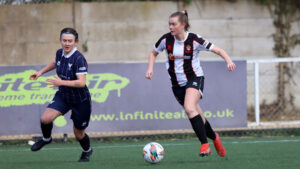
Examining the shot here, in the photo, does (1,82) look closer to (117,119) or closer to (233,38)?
(117,119)

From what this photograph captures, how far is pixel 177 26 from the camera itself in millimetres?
6875

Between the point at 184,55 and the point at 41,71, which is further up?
the point at 184,55

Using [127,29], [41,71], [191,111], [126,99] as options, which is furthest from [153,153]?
[127,29]

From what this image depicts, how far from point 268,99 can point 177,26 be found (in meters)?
5.62

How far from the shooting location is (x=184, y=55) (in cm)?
700

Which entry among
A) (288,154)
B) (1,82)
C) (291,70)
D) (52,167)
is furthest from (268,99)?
(52,167)

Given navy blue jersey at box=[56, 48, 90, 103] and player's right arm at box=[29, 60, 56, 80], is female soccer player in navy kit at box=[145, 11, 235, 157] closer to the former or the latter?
navy blue jersey at box=[56, 48, 90, 103]

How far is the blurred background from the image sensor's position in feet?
38.7

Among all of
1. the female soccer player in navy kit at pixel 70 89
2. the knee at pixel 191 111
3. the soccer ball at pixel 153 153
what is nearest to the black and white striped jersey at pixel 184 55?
the knee at pixel 191 111

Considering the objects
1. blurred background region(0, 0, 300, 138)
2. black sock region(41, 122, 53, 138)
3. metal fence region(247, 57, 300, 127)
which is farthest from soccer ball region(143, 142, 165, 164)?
blurred background region(0, 0, 300, 138)

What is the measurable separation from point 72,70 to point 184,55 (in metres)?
1.32

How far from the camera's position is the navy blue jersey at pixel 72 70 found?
683 cm

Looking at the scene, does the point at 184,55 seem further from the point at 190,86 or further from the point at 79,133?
the point at 79,133

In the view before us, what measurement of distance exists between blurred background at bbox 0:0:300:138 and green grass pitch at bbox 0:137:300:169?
2160mm
